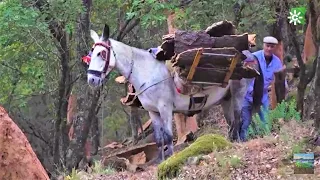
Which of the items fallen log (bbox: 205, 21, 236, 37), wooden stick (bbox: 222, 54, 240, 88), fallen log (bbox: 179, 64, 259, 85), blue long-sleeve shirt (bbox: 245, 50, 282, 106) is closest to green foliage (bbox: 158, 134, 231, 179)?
fallen log (bbox: 179, 64, 259, 85)

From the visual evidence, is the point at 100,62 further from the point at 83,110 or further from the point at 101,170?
the point at 83,110

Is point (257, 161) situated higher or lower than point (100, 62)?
lower

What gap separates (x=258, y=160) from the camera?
691 centimetres

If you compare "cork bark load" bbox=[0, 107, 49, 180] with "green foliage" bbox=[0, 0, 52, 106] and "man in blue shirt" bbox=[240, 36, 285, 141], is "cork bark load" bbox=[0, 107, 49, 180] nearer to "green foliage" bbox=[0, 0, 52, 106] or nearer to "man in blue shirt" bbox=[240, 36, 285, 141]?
"man in blue shirt" bbox=[240, 36, 285, 141]

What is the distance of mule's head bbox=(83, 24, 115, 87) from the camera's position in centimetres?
955

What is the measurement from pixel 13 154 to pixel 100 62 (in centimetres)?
293

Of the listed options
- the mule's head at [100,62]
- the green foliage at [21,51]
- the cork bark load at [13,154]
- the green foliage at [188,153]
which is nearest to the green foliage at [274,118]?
the green foliage at [188,153]

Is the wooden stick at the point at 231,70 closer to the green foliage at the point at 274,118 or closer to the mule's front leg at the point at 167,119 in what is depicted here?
the green foliage at the point at 274,118

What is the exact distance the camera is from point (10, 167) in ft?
23.1

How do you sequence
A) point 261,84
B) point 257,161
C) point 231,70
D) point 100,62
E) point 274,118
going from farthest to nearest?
point 261,84 → point 100,62 → point 231,70 → point 274,118 → point 257,161

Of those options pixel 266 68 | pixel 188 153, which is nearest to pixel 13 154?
pixel 188 153

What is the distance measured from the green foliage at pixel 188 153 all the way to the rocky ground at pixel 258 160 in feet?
0.36

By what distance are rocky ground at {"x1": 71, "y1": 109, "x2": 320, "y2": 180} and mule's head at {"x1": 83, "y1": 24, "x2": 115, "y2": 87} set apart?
2.78 meters

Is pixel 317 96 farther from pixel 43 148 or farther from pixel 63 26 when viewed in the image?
pixel 43 148
